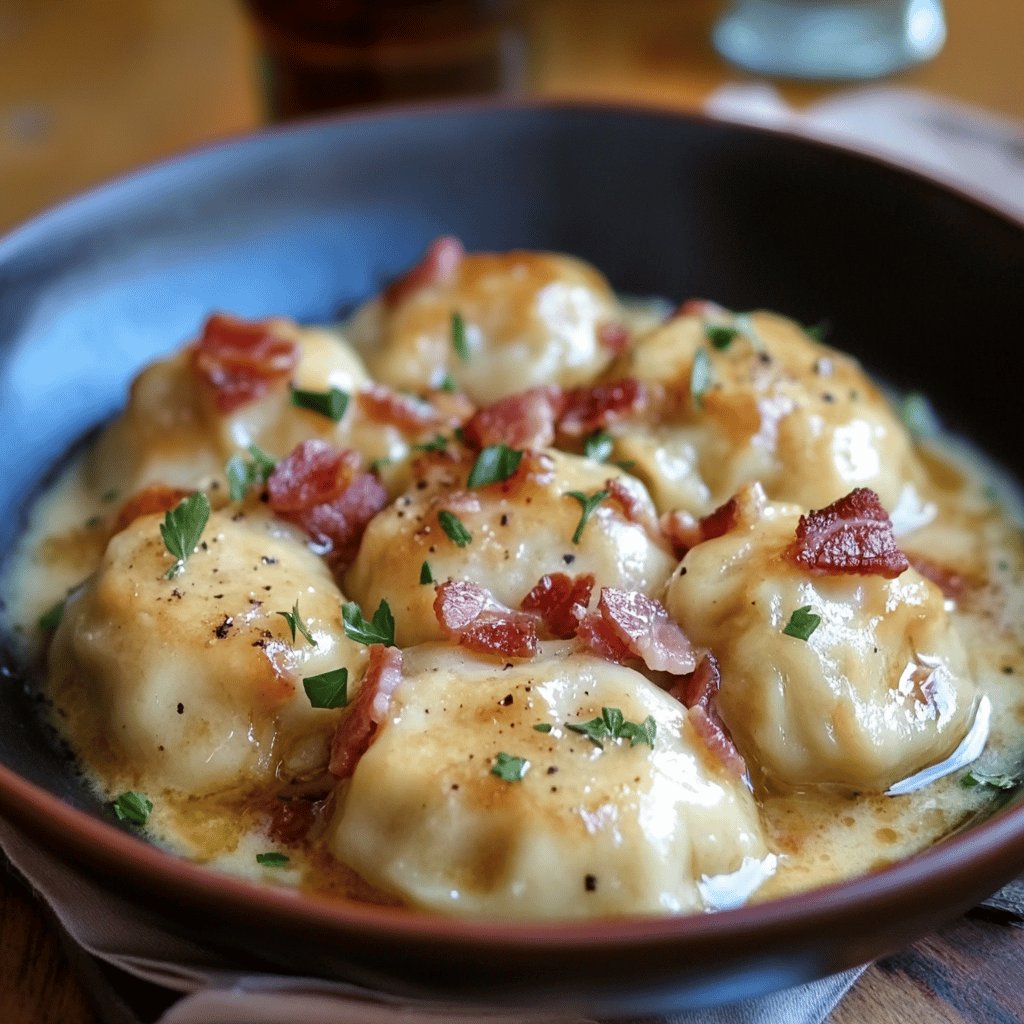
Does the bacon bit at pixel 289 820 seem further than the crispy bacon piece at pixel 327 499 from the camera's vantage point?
No

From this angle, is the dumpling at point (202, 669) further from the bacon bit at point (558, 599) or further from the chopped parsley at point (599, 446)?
the chopped parsley at point (599, 446)

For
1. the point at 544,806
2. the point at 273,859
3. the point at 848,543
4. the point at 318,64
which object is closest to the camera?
the point at 544,806

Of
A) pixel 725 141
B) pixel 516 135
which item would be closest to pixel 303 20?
pixel 516 135

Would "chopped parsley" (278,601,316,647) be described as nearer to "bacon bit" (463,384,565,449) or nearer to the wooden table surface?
"bacon bit" (463,384,565,449)

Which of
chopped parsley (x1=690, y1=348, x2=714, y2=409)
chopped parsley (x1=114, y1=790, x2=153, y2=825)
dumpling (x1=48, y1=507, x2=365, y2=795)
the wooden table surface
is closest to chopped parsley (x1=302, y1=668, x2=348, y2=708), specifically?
dumpling (x1=48, y1=507, x2=365, y2=795)

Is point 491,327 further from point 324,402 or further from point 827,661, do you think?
point 827,661

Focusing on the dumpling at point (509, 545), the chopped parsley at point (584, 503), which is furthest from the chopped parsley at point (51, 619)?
the chopped parsley at point (584, 503)

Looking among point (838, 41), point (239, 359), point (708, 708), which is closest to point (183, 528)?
point (239, 359)
